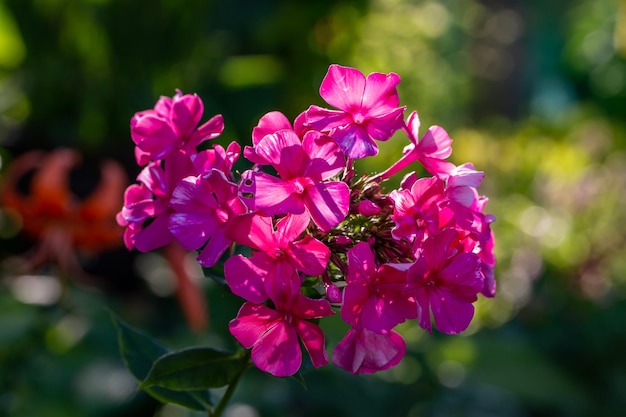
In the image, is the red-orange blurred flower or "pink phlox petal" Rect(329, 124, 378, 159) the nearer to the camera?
"pink phlox petal" Rect(329, 124, 378, 159)

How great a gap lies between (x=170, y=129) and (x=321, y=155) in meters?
0.14

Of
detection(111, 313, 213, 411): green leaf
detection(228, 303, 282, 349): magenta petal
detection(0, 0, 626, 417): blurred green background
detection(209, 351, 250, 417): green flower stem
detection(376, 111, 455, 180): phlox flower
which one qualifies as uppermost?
detection(376, 111, 455, 180): phlox flower

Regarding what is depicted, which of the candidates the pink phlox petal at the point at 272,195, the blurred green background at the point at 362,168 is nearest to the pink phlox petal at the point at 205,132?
the pink phlox petal at the point at 272,195

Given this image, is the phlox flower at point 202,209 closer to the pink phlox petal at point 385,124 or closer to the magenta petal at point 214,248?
the magenta petal at point 214,248

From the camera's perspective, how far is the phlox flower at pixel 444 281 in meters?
0.52

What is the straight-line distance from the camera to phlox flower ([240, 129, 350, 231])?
51 cm

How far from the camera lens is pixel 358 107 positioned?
568mm

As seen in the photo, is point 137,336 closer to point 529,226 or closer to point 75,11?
point 529,226

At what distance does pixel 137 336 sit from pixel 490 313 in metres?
1.62

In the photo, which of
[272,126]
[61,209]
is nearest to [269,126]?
[272,126]

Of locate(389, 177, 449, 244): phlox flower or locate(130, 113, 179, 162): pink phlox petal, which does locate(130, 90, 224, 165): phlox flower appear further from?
locate(389, 177, 449, 244): phlox flower

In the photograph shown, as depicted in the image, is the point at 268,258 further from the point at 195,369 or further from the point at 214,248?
the point at 195,369

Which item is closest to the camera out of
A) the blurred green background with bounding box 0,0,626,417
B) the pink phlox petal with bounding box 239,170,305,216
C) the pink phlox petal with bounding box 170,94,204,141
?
the pink phlox petal with bounding box 239,170,305,216

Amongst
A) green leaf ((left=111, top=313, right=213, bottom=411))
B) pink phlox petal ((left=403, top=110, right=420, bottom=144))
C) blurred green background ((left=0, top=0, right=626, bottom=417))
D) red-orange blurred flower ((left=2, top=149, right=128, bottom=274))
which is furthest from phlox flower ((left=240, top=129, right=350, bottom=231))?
red-orange blurred flower ((left=2, top=149, right=128, bottom=274))
